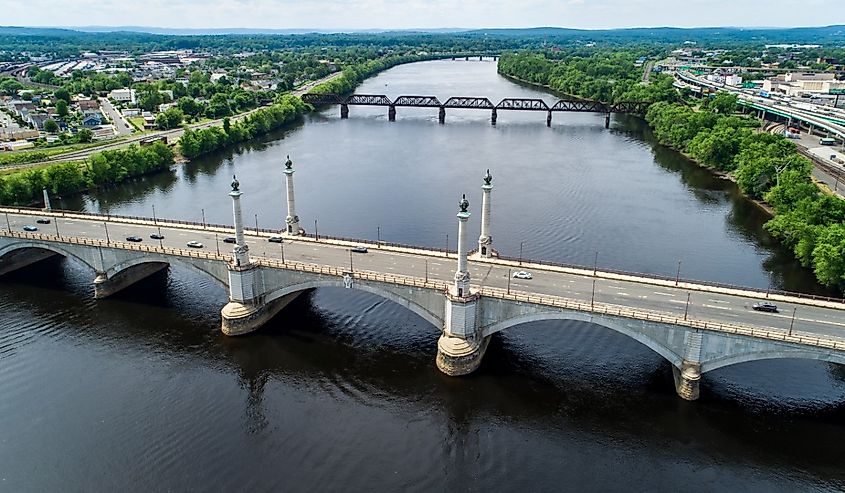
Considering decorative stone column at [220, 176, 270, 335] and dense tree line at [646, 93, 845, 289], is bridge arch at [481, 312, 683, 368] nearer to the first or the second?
decorative stone column at [220, 176, 270, 335]

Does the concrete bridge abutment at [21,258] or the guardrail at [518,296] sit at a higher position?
the guardrail at [518,296]

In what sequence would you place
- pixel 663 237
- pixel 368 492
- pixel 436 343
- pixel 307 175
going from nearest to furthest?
pixel 368 492, pixel 436 343, pixel 663 237, pixel 307 175

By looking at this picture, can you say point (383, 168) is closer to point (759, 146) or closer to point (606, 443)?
point (759, 146)

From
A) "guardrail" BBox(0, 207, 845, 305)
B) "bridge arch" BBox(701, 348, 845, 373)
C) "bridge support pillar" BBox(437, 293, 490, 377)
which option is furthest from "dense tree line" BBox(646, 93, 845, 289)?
"bridge support pillar" BBox(437, 293, 490, 377)

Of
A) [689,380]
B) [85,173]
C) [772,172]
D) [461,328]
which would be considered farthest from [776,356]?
[85,173]

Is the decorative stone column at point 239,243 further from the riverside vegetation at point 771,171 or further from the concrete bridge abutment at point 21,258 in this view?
the riverside vegetation at point 771,171

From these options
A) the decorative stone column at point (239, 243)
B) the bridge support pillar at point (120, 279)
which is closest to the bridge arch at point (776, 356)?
the decorative stone column at point (239, 243)

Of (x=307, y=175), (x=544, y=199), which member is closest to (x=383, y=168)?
(x=307, y=175)
